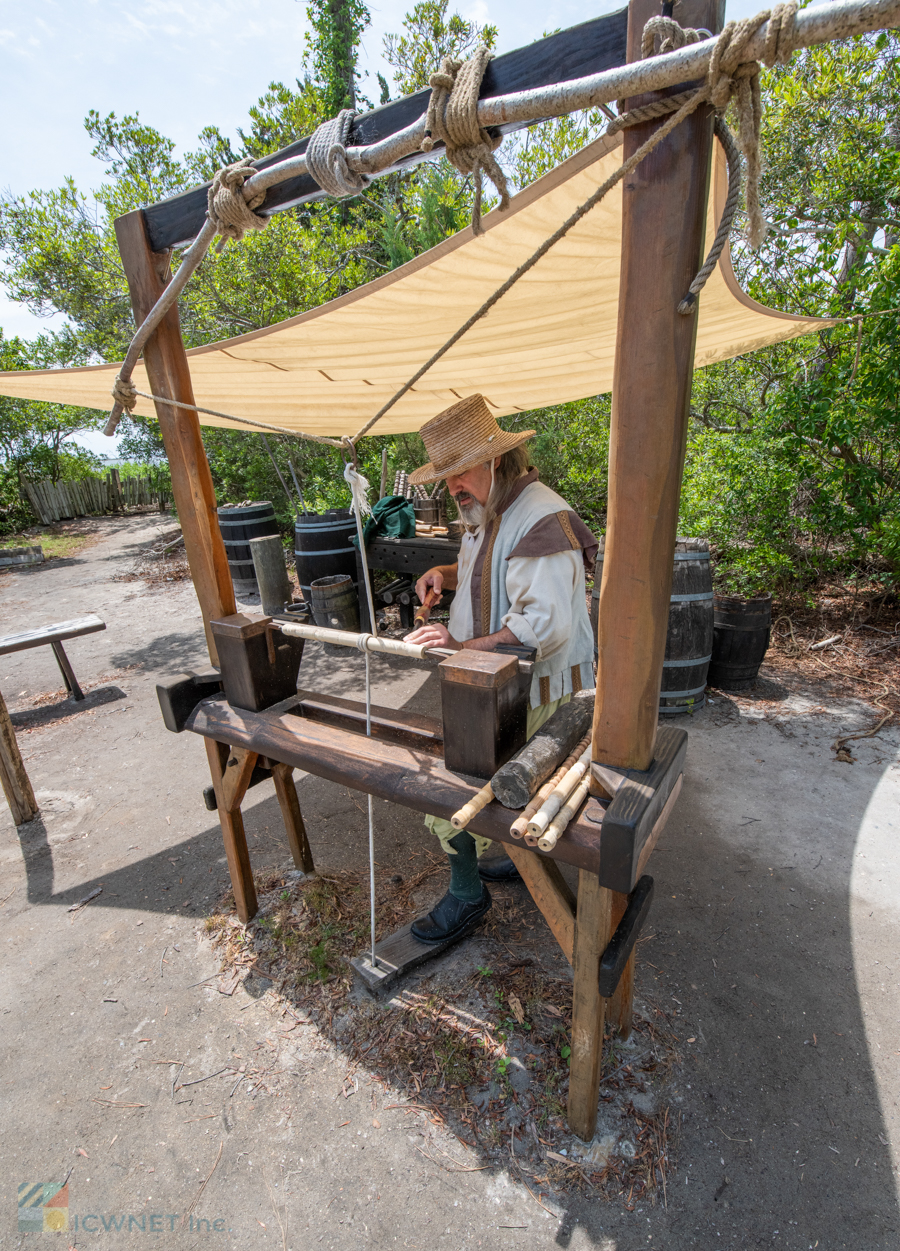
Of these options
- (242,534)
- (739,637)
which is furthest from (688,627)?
(242,534)

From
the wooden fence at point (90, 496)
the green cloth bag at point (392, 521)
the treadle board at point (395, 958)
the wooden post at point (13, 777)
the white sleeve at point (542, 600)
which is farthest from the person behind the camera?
the wooden fence at point (90, 496)

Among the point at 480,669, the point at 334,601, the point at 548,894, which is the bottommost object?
the point at 334,601

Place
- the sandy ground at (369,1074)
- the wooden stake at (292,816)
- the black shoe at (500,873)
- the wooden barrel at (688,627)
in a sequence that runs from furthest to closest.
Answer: the wooden barrel at (688,627)
the black shoe at (500,873)
the wooden stake at (292,816)
the sandy ground at (369,1074)

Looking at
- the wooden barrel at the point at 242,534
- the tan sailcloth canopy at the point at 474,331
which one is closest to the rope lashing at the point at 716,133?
the tan sailcloth canopy at the point at 474,331

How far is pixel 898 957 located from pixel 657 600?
2.06 metres

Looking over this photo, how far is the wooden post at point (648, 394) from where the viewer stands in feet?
3.28

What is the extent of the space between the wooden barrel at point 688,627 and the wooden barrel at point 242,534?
518 centimetres

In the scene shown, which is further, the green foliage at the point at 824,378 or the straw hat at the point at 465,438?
the green foliage at the point at 824,378

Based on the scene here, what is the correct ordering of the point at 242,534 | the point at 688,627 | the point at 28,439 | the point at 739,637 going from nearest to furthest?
the point at 688,627 < the point at 739,637 < the point at 242,534 < the point at 28,439

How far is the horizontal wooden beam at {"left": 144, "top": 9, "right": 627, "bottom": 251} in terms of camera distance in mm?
1131

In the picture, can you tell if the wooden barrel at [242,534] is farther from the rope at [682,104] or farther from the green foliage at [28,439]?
the green foliage at [28,439]

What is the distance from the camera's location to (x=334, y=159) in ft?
4.49

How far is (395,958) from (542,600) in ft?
4.72
